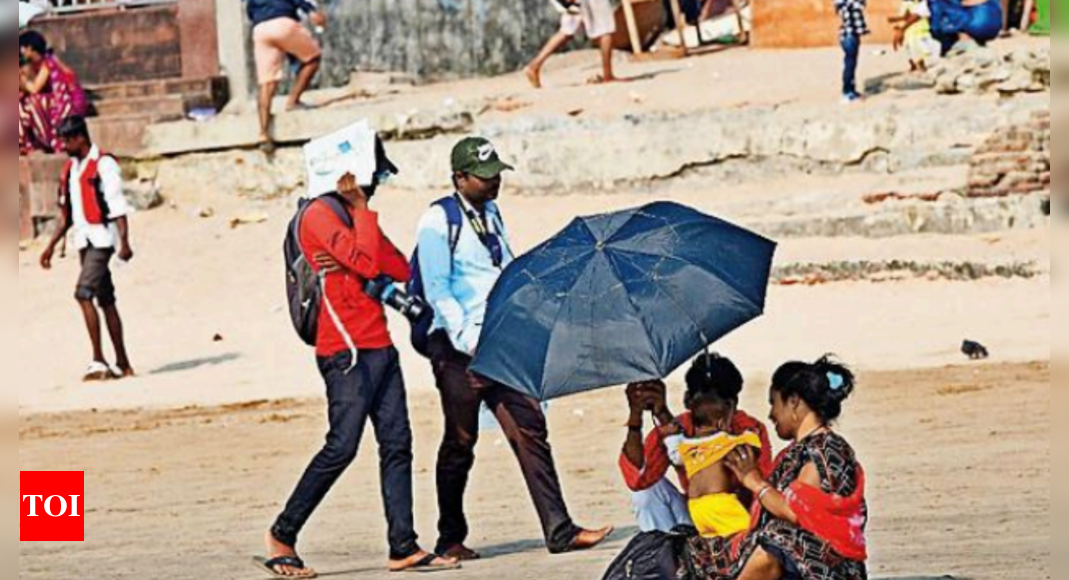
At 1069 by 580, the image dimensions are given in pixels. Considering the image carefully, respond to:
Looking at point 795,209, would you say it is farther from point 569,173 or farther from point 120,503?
point 120,503

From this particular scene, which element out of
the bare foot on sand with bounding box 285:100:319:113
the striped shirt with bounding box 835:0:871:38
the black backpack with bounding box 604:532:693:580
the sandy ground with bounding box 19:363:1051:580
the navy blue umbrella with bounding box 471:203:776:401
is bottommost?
the sandy ground with bounding box 19:363:1051:580

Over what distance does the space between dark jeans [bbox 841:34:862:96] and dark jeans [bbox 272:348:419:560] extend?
38.5ft

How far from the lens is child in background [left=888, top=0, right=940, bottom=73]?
70.0 ft

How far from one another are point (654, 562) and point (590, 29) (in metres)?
16.0

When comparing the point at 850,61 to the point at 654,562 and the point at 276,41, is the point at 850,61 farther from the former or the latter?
the point at 654,562

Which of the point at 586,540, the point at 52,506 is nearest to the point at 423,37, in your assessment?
the point at 52,506

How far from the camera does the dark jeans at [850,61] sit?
65.8 ft

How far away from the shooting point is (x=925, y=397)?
13445 mm

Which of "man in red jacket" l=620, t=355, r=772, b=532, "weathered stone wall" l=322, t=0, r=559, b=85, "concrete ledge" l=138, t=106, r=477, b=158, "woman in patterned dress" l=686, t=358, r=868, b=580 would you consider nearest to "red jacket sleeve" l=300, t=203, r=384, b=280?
"man in red jacket" l=620, t=355, r=772, b=532

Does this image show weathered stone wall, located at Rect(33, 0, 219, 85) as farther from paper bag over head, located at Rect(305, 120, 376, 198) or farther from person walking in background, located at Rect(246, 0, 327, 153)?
paper bag over head, located at Rect(305, 120, 376, 198)

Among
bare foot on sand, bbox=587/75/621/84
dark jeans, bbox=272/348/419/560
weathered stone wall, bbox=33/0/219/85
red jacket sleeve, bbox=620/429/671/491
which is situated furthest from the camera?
weathered stone wall, bbox=33/0/219/85

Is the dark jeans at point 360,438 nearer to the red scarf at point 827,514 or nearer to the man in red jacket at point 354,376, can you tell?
the man in red jacket at point 354,376

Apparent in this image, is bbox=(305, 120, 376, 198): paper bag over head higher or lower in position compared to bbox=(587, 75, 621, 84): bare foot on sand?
higher

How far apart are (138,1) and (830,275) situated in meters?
10.3
